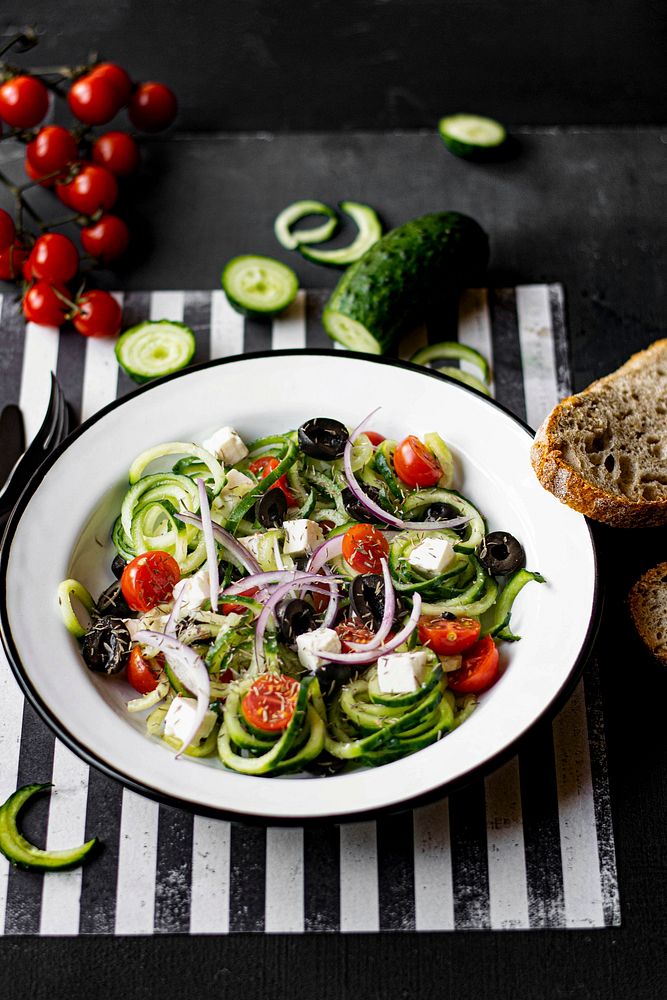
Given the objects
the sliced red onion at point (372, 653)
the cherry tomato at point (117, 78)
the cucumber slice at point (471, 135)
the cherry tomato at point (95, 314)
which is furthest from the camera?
the cucumber slice at point (471, 135)

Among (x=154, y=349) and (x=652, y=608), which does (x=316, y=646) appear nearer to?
Result: (x=652, y=608)

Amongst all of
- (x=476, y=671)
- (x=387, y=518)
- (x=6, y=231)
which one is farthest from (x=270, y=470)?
(x=6, y=231)

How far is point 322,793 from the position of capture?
3117mm

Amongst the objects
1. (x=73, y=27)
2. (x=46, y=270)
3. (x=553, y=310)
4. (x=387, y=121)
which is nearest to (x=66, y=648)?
(x=46, y=270)

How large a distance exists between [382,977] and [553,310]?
3.12 m

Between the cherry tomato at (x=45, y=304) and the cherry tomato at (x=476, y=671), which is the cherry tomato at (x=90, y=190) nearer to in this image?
the cherry tomato at (x=45, y=304)

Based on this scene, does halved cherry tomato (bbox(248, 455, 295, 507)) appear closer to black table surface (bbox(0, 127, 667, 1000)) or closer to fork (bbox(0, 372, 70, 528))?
fork (bbox(0, 372, 70, 528))

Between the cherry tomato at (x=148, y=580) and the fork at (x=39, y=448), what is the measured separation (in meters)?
0.75

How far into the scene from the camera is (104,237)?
4.87 meters

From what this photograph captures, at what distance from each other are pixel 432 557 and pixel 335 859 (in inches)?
45.2

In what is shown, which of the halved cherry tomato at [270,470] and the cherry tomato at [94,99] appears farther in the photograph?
the cherry tomato at [94,99]

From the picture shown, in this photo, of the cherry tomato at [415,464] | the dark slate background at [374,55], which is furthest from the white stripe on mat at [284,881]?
the dark slate background at [374,55]

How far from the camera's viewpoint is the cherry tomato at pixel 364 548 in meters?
3.65

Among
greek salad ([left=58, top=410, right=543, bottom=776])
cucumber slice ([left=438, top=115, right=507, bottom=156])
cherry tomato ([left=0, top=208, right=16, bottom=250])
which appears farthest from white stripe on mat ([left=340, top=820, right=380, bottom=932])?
cucumber slice ([left=438, top=115, right=507, bottom=156])
